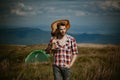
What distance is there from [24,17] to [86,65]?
36.8 inches

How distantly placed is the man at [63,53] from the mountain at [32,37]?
28cm

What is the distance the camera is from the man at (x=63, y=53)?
3.94m

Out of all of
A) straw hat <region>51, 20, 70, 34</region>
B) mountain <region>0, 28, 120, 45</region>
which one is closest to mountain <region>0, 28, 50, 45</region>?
mountain <region>0, 28, 120, 45</region>

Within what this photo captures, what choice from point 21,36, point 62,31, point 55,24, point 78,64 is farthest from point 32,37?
point 78,64

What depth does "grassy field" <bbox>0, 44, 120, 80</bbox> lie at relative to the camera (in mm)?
4219

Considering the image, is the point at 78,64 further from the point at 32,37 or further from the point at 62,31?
the point at 32,37

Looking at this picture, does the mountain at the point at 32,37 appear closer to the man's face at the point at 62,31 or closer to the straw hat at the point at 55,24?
the straw hat at the point at 55,24

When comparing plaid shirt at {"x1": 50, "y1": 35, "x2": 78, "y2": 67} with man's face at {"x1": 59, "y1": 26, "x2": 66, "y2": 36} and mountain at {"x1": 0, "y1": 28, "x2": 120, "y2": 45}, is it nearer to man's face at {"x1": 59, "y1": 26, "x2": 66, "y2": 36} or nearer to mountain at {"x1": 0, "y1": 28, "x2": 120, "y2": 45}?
man's face at {"x1": 59, "y1": 26, "x2": 66, "y2": 36}

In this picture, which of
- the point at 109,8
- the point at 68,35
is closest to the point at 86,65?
the point at 68,35

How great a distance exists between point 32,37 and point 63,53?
0.52 meters

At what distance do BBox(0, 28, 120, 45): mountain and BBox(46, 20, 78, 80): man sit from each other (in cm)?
28

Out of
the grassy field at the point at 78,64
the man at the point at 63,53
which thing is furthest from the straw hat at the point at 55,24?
the grassy field at the point at 78,64

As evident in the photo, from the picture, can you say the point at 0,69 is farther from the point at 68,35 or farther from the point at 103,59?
the point at 103,59

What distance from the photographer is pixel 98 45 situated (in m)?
4.28
